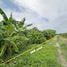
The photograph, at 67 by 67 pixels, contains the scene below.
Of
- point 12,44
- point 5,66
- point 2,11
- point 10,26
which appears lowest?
point 5,66

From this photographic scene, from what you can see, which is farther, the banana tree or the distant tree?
the distant tree

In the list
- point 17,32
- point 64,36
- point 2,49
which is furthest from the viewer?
point 64,36

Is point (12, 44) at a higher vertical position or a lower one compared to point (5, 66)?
higher

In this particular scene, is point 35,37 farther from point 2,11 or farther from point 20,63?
point 20,63

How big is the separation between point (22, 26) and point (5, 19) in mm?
→ 5885

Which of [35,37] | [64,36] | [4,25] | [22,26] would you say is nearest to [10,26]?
[4,25]

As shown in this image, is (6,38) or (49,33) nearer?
(6,38)

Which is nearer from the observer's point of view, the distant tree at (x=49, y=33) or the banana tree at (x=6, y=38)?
the banana tree at (x=6, y=38)

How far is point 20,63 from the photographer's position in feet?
86.5

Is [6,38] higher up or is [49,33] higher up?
[49,33]

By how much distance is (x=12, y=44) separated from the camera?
3136 centimetres

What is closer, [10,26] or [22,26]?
[10,26]

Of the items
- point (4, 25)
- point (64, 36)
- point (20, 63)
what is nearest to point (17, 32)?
point (4, 25)

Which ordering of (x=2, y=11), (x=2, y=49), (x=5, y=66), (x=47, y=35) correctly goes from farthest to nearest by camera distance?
(x=47, y=35), (x=2, y=11), (x=2, y=49), (x=5, y=66)
